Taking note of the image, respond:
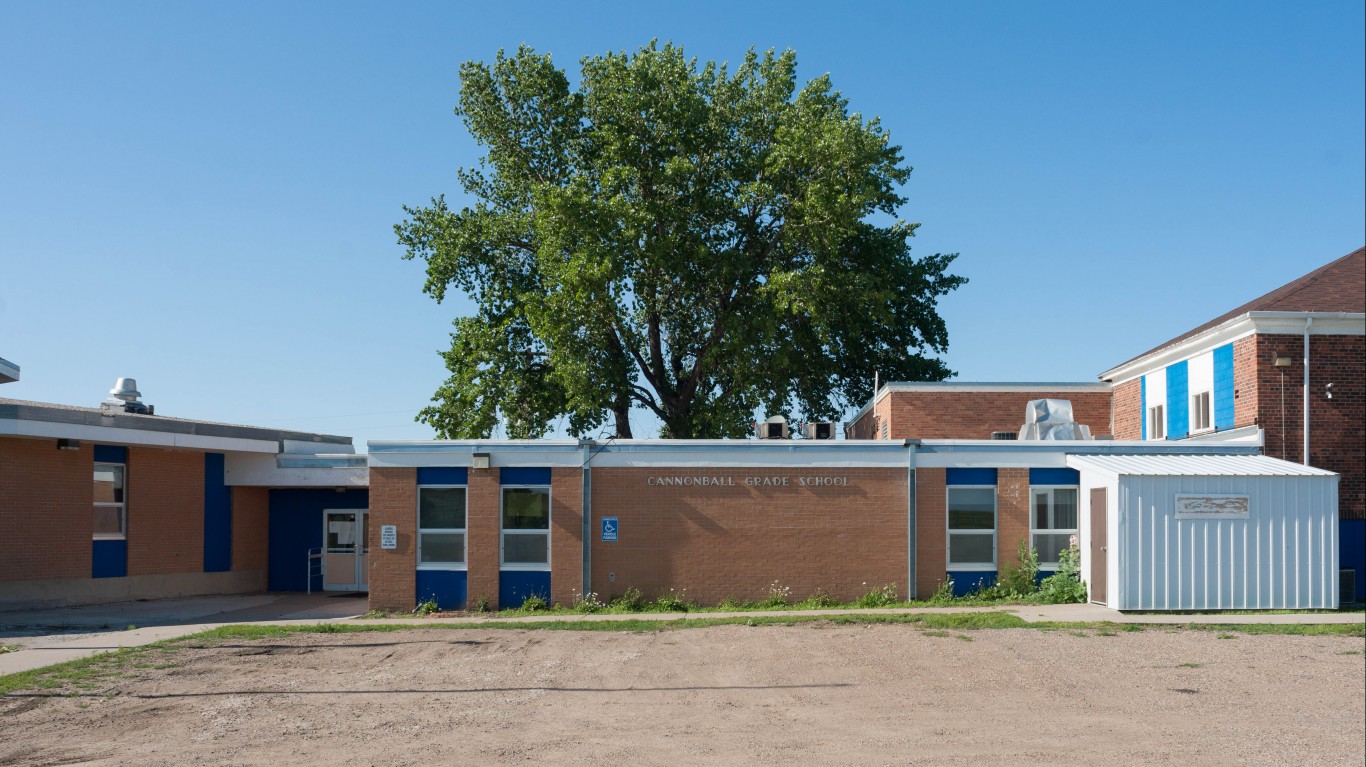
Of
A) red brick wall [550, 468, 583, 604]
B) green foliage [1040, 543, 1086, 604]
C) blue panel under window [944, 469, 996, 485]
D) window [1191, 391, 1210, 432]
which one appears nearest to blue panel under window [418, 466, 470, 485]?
red brick wall [550, 468, 583, 604]

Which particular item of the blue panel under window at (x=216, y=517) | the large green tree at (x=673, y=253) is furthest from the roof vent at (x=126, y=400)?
the large green tree at (x=673, y=253)

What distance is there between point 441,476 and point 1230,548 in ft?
45.4

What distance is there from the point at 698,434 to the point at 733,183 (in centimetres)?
776

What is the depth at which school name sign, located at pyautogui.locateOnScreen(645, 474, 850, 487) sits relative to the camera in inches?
832

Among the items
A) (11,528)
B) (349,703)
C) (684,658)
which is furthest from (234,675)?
(11,528)

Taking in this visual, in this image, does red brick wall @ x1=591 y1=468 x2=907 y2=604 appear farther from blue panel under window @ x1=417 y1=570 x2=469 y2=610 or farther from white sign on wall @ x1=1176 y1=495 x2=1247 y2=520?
white sign on wall @ x1=1176 y1=495 x2=1247 y2=520

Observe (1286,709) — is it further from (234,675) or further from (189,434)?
(189,434)

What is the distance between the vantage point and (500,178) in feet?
120

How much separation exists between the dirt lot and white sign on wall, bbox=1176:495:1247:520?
3.02m

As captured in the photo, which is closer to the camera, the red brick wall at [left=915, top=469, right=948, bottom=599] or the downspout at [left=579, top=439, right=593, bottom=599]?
the downspout at [left=579, top=439, right=593, bottom=599]

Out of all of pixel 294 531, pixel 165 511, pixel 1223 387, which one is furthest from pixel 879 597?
pixel 165 511

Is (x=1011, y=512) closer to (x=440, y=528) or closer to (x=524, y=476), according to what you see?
(x=524, y=476)

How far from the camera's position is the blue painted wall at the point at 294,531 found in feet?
94.7

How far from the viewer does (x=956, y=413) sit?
26.9 meters
